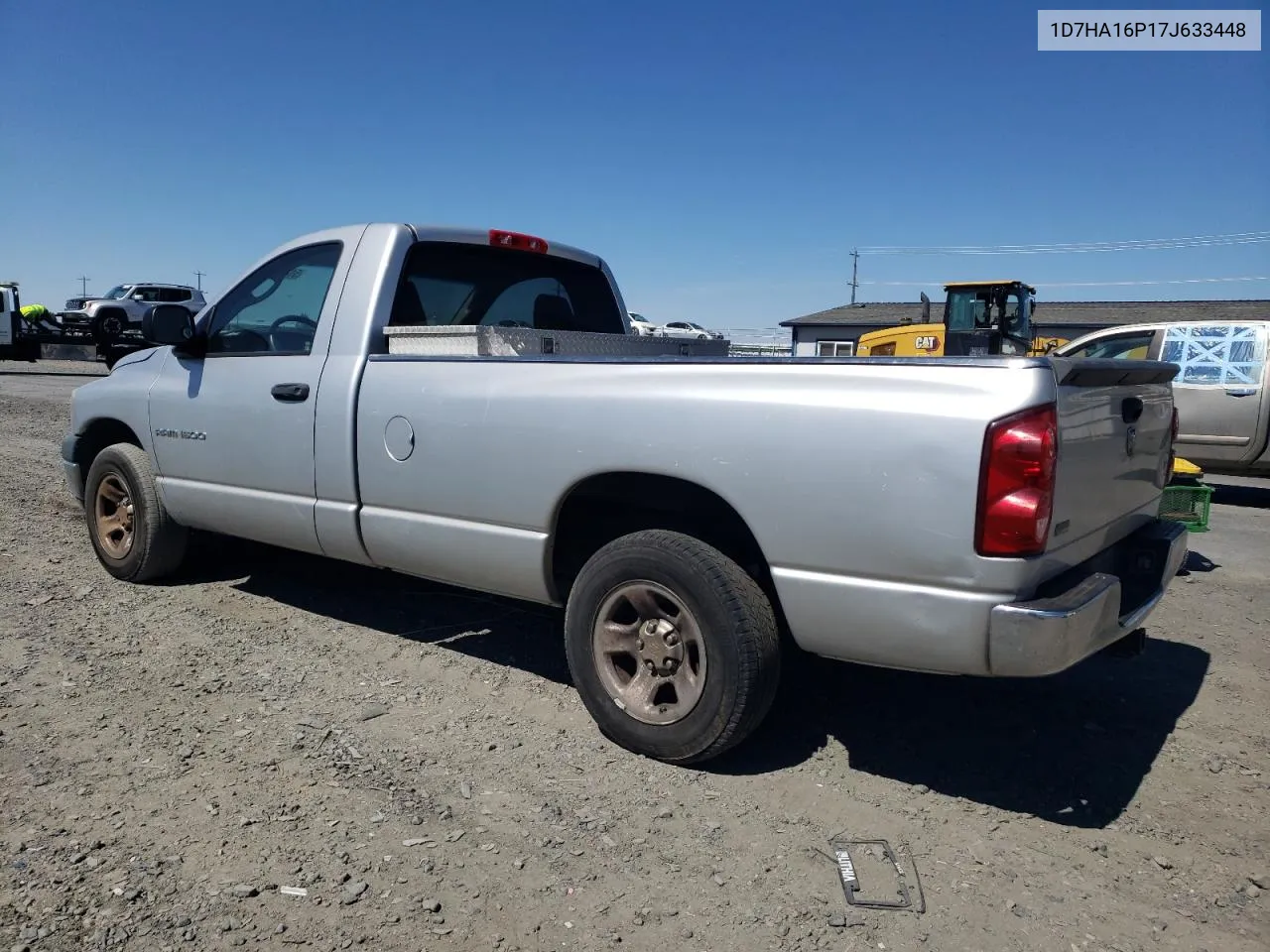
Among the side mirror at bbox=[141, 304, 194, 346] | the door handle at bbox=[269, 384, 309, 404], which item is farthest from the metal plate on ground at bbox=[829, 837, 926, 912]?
the side mirror at bbox=[141, 304, 194, 346]

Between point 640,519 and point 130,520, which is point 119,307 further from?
point 640,519

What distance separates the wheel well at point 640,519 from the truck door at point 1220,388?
809cm

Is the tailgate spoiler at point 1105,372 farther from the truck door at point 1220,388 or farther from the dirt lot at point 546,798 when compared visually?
the truck door at point 1220,388

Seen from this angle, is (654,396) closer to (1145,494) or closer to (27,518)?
(1145,494)

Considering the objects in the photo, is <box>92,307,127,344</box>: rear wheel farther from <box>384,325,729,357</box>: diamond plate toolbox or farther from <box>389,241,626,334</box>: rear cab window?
<box>384,325,729,357</box>: diamond plate toolbox

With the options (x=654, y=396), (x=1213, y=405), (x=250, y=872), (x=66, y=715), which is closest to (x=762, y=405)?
(x=654, y=396)

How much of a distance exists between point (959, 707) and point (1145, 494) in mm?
1137

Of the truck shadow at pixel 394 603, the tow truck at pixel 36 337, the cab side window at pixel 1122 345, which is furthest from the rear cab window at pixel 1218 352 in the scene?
the tow truck at pixel 36 337

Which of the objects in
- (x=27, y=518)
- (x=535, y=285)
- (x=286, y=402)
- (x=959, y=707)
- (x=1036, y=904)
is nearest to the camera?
(x=1036, y=904)

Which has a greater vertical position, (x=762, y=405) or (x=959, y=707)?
(x=762, y=405)

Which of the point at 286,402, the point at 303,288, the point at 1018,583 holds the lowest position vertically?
the point at 1018,583

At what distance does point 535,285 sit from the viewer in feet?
16.9

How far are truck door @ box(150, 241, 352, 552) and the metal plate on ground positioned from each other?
2.78 meters

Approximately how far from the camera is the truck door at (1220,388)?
9328 mm
